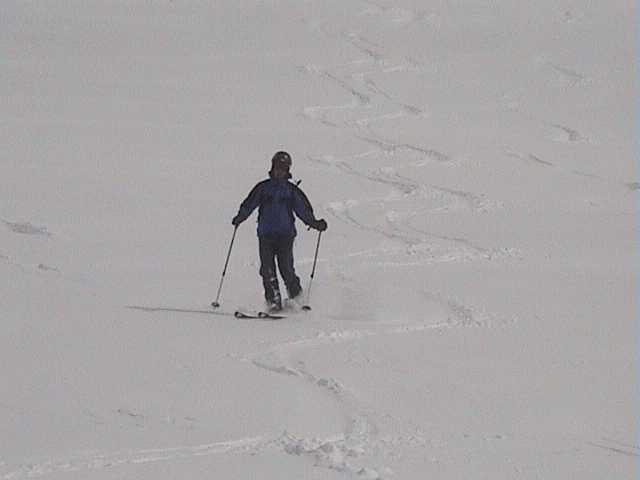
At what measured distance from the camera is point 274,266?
27.3ft

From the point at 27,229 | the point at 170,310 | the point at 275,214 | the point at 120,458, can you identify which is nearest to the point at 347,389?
the point at 120,458

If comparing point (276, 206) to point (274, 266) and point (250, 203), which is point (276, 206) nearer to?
point (250, 203)

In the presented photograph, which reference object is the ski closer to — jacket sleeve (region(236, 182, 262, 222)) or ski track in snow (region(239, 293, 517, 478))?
ski track in snow (region(239, 293, 517, 478))

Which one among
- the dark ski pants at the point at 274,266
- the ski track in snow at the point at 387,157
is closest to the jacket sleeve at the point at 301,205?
the dark ski pants at the point at 274,266

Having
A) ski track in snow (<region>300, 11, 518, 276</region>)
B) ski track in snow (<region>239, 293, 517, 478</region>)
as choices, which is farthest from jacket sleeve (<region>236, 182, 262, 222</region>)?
ski track in snow (<region>300, 11, 518, 276</region>)

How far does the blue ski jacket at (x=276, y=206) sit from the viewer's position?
816 centimetres

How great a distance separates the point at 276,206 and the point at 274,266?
0.56 m

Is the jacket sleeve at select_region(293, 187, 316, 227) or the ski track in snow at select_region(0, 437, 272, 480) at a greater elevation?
the jacket sleeve at select_region(293, 187, 316, 227)

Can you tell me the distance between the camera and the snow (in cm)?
526

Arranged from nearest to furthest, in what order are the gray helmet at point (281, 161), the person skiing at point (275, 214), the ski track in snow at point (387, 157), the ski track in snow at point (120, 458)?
1. the ski track in snow at point (120, 458)
2. the gray helmet at point (281, 161)
3. the person skiing at point (275, 214)
4. the ski track in snow at point (387, 157)

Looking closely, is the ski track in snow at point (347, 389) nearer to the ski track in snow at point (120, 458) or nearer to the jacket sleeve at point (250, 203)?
the ski track in snow at point (120, 458)

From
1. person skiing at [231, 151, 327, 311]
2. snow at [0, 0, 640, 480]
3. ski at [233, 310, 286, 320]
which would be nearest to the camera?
snow at [0, 0, 640, 480]

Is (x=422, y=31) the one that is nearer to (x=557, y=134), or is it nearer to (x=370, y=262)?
(x=557, y=134)

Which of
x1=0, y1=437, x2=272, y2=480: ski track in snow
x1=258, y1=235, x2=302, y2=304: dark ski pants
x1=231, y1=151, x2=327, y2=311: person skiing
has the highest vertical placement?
x1=231, y1=151, x2=327, y2=311: person skiing
